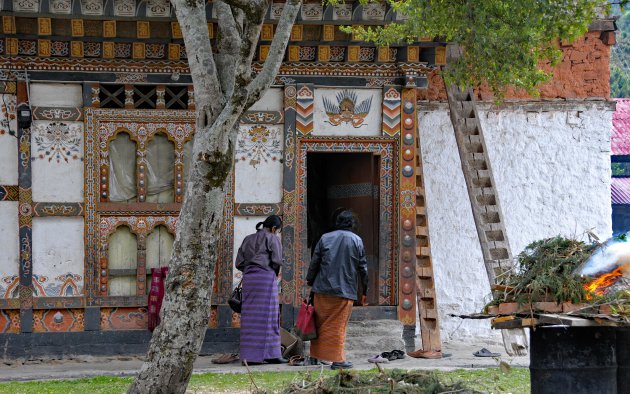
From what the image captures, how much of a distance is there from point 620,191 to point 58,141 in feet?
53.2

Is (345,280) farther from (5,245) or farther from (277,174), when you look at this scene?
(5,245)

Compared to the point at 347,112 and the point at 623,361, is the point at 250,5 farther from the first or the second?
the point at 347,112

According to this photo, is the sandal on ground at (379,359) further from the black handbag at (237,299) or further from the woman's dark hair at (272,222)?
the woman's dark hair at (272,222)

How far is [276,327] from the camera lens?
42.5 ft

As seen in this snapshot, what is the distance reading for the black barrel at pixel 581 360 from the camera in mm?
7387

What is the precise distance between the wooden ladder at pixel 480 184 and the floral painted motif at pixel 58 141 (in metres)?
4.85

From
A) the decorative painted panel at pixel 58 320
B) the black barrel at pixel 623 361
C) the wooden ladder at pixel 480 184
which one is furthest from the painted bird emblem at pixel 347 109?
the black barrel at pixel 623 361

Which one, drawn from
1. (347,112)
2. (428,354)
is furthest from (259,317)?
(347,112)

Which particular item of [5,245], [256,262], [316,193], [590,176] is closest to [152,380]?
[256,262]

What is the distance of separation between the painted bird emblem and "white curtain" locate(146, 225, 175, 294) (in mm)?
2384

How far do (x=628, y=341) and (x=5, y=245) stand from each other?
7.77 metres

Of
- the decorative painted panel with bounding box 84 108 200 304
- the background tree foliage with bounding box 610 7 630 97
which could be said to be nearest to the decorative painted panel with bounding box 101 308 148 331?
the decorative painted panel with bounding box 84 108 200 304

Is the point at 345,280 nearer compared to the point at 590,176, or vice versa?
the point at 345,280

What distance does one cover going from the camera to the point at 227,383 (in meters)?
11.0
